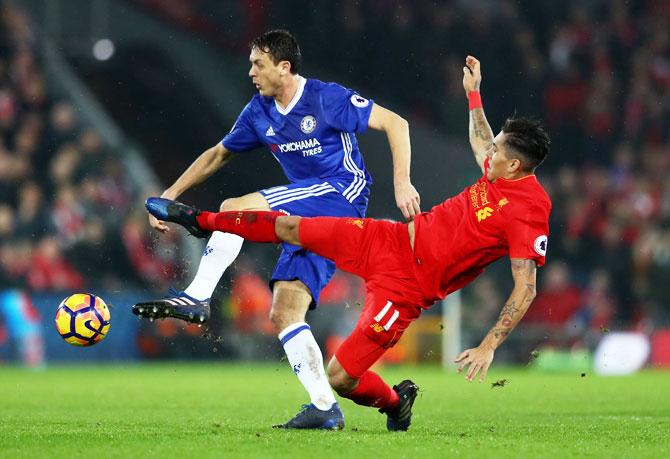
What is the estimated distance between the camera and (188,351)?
17094 millimetres

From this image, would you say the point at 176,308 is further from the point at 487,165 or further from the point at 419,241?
the point at 487,165

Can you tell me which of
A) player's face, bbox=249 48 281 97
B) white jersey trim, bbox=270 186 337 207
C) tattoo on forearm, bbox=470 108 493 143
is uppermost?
player's face, bbox=249 48 281 97

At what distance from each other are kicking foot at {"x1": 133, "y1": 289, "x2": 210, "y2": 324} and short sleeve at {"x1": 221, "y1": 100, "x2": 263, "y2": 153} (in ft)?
3.42

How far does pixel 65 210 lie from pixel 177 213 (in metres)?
10.1

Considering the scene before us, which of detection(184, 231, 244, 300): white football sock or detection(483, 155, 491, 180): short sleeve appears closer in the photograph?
detection(483, 155, 491, 180): short sleeve

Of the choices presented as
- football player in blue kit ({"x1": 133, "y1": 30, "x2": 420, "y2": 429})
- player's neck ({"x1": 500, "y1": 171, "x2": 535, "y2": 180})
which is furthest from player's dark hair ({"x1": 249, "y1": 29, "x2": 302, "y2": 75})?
player's neck ({"x1": 500, "y1": 171, "x2": 535, "y2": 180})

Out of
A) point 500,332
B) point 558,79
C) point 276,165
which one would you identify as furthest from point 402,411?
point 558,79

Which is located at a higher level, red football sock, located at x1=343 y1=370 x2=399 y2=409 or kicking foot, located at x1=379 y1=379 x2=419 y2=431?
red football sock, located at x1=343 y1=370 x2=399 y2=409

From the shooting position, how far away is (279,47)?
7.48m

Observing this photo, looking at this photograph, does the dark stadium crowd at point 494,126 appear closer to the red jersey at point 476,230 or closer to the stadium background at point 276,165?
the stadium background at point 276,165

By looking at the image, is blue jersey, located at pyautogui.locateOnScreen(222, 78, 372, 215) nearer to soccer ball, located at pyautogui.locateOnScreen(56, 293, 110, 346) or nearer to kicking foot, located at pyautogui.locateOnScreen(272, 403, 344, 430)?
kicking foot, located at pyautogui.locateOnScreen(272, 403, 344, 430)

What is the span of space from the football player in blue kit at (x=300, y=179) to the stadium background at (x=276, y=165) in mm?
7810

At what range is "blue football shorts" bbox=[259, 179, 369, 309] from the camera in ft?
24.4

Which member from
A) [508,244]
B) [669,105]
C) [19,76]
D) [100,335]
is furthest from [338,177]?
[669,105]
